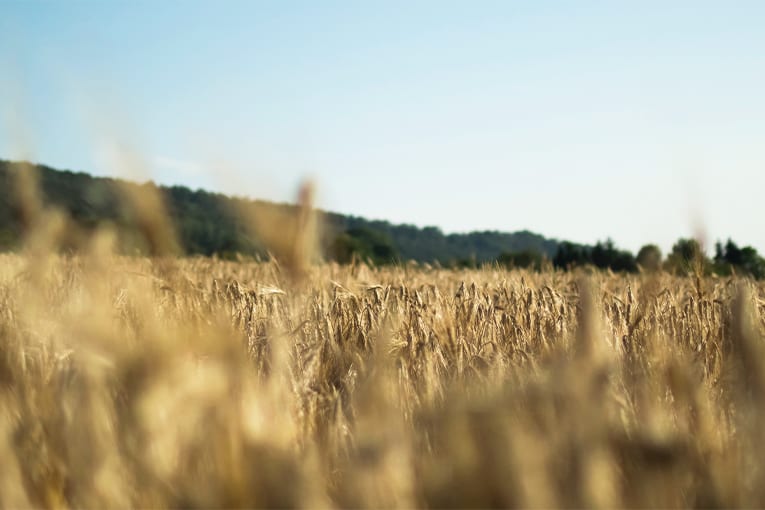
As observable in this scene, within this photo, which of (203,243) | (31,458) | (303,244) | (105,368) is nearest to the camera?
(105,368)

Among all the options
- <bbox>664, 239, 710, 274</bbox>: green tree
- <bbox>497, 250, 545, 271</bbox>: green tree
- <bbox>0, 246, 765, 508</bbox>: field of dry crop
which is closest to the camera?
<bbox>0, 246, 765, 508</bbox>: field of dry crop

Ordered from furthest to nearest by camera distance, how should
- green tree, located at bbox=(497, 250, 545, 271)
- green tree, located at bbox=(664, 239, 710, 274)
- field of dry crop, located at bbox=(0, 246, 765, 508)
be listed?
1. green tree, located at bbox=(497, 250, 545, 271)
2. green tree, located at bbox=(664, 239, 710, 274)
3. field of dry crop, located at bbox=(0, 246, 765, 508)

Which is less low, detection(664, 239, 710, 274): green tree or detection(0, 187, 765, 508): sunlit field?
detection(664, 239, 710, 274): green tree

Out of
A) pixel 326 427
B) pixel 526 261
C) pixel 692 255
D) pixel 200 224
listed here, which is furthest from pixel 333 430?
pixel 200 224

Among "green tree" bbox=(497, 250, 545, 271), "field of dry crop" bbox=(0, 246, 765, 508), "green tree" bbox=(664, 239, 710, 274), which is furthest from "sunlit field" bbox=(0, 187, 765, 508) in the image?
"green tree" bbox=(497, 250, 545, 271)

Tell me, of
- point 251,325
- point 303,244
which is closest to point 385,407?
point 303,244

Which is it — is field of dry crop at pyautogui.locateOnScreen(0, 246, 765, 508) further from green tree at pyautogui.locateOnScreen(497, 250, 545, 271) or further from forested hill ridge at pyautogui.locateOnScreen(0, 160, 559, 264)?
green tree at pyautogui.locateOnScreen(497, 250, 545, 271)

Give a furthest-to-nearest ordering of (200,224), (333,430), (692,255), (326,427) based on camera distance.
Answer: (200,224), (692,255), (326,427), (333,430)

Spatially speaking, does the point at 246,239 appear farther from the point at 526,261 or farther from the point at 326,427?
the point at 526,261

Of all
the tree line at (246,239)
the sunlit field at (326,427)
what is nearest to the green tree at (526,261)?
the tree line at (246,239)

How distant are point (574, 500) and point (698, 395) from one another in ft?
1.39

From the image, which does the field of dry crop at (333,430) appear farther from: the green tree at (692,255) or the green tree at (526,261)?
the green tree at (526,261)

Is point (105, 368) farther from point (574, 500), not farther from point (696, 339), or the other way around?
point (696, 339)

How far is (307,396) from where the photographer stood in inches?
65.8
